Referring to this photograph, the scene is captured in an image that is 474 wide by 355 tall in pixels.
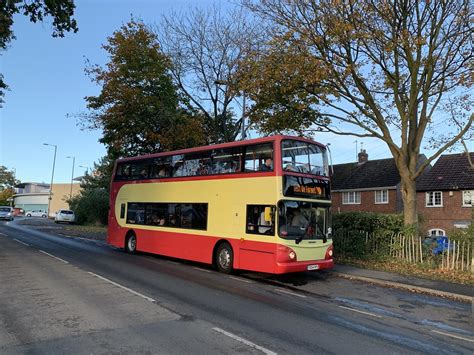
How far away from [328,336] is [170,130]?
18.7 m

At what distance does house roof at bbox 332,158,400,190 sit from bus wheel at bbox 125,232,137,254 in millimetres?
27540

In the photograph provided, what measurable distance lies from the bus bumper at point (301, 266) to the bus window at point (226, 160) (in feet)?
10.8

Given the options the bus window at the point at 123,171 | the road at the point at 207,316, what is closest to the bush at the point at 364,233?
the road at the point at 207,316

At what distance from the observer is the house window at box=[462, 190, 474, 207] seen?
32.2 meters

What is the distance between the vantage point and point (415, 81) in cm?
1573

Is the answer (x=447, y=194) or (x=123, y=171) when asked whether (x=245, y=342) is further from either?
(x=447, y=194)

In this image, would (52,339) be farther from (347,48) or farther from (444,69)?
(444,69)

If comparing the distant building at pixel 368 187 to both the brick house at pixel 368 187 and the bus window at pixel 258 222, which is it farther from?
the bus window at pixel 258 222

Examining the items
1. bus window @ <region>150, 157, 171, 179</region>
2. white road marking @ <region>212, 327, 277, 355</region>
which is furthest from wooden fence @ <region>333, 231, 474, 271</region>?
white road marking @ <region>212, 327, 277, 355</region>

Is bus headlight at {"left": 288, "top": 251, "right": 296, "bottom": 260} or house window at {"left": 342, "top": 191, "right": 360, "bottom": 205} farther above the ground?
house window at {"left": 342, "top": 191, "right": 360, "bottom": 205}

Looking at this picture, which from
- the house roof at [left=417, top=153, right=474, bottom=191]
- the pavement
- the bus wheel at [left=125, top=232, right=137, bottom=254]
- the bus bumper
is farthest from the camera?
the house roof at [left=417, top=153, right=474, bottom=191]

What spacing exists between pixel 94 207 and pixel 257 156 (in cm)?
3083

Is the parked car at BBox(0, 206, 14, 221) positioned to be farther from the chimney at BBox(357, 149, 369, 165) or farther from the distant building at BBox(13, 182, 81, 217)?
the chimney at BBox(357, 149, 369, 165)

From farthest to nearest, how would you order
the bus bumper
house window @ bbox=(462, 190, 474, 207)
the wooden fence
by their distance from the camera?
house window @ bbox=(462, 190, 474, 207) < the wooden fence < the bus bumper
